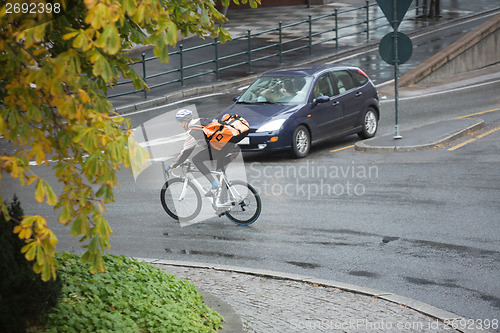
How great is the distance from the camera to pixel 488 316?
704cm

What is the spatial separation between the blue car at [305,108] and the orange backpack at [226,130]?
4.52m

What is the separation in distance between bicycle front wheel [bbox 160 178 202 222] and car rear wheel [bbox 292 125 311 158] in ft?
14.2

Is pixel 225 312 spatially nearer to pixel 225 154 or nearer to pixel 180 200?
pixel 225 154

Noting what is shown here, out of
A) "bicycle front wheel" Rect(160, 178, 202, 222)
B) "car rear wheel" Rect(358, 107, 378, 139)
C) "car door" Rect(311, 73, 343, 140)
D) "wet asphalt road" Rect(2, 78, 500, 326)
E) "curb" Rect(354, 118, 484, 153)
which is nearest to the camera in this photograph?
"wet asphalt road" Rect(2, 78, 500, 326)

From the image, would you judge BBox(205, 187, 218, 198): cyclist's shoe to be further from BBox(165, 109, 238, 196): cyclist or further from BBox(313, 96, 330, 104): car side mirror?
BBox(313, 96, 330, 104): car side mirror

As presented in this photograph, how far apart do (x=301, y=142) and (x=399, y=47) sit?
127 inches

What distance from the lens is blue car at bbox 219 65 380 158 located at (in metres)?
14.6

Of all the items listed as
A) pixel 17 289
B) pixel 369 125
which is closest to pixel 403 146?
pixel 369 125

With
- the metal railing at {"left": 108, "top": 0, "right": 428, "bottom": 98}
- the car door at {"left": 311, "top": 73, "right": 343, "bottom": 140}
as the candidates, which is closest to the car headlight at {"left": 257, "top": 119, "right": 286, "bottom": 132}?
the car door at {"left": 311, "top": 73, "right": 343, "bottom": 140}

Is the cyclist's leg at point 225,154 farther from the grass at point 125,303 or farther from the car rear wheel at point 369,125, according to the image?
the car rear wheel at point 369,125

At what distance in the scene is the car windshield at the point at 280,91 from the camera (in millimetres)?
15500

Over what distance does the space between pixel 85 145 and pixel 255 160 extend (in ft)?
36.1

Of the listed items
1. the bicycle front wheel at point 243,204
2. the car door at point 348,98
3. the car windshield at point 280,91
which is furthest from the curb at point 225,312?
the car door at point 348,98

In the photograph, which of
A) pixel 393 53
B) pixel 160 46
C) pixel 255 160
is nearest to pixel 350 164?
pixel 255 160
